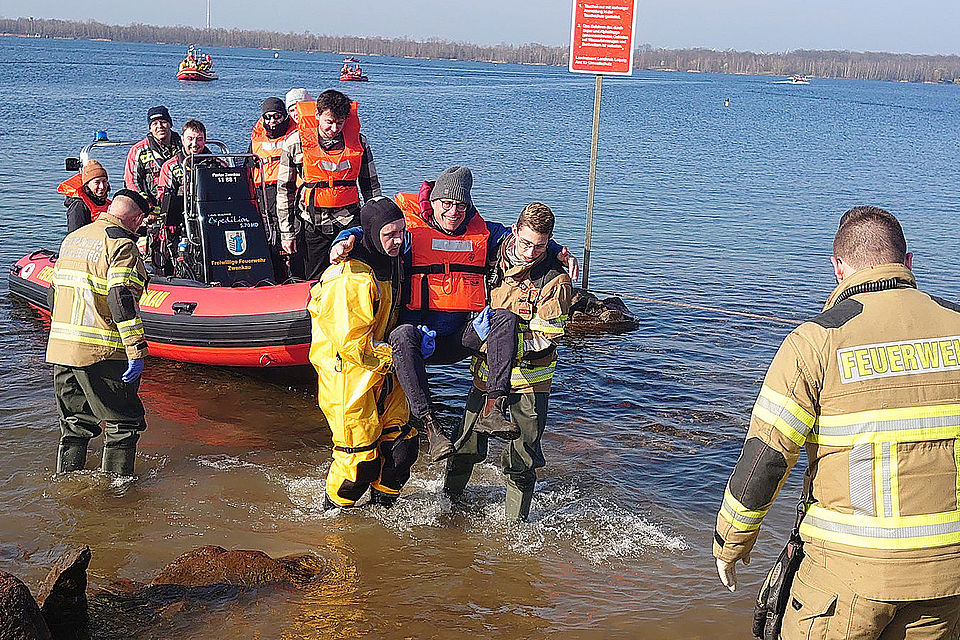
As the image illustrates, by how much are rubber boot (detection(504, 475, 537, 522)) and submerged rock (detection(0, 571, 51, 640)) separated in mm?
2215

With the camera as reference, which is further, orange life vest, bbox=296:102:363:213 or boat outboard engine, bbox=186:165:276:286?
boat outboard engine, bbox=186:165:276:286

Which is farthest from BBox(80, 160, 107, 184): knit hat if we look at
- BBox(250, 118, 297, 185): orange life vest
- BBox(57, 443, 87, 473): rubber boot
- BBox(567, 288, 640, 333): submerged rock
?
BBox(567, 288, 640, 333): submerged rock

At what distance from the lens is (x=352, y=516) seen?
4.60 meters

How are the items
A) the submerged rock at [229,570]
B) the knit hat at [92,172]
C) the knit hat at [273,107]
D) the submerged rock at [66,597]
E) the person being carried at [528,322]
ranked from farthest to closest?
the knit hat at [273,107] → the knit hat at [92,172] → the person being carried at [528,322] → the submerged rock at [229,570] → the submerged rock at [66,597]

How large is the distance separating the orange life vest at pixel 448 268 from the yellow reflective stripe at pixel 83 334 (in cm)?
156

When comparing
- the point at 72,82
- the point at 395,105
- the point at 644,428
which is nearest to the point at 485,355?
the point at 644,428

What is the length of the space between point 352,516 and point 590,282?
21.2 ft

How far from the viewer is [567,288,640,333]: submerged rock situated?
8.61 meters

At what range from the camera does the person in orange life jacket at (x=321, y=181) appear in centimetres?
636

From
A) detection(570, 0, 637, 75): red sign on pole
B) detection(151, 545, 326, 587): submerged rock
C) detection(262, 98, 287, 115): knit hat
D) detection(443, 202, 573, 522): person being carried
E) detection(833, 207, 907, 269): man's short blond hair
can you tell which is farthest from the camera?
detection(570, 0, 637, 75): red sign on pole

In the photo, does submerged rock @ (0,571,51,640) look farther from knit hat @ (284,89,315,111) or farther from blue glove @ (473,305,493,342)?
knit hat @ (284,89,315,111)

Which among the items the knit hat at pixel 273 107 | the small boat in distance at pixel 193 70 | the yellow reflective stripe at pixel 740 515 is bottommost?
the yellow reflective stripe at pixel 740 515

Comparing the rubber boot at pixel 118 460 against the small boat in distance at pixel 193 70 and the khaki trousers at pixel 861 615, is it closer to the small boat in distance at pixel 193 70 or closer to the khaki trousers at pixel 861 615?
the khaki trousers at pixel 861 615

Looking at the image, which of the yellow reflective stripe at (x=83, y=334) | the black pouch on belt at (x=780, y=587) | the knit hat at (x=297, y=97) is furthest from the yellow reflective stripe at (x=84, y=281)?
the black pouch on belt at (x=780, y=587)
